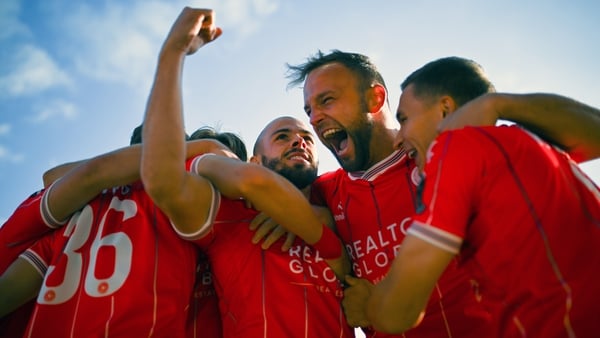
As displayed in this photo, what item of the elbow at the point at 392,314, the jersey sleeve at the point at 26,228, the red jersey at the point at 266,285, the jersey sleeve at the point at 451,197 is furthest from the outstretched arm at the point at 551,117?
the jersey sleeve at the point at 26,228

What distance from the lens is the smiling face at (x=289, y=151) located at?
12.2 feet

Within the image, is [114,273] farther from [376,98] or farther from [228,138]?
[376,98]

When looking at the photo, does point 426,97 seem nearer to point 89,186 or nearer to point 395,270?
point 395,270

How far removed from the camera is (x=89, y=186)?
96.3 inches

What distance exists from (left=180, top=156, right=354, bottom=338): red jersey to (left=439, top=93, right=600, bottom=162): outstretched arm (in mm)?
1368

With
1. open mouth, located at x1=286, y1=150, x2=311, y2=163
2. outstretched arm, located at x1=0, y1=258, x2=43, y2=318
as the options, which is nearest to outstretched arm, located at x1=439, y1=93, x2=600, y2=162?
open mouth, located at x1=286, y1=150, x2=311, y2=163

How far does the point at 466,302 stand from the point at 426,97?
4.24 feet

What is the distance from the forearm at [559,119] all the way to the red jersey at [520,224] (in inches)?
6.9

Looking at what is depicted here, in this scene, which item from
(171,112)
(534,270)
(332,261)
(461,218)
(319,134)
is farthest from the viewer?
(319,134)

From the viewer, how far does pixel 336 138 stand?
4.11 metres

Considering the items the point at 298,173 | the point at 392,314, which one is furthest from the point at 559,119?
the point at 298,173

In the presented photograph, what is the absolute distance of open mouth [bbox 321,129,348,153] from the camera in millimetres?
4043

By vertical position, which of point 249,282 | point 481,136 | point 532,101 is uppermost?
point 532,101

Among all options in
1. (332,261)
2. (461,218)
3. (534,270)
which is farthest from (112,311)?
(534,270)
